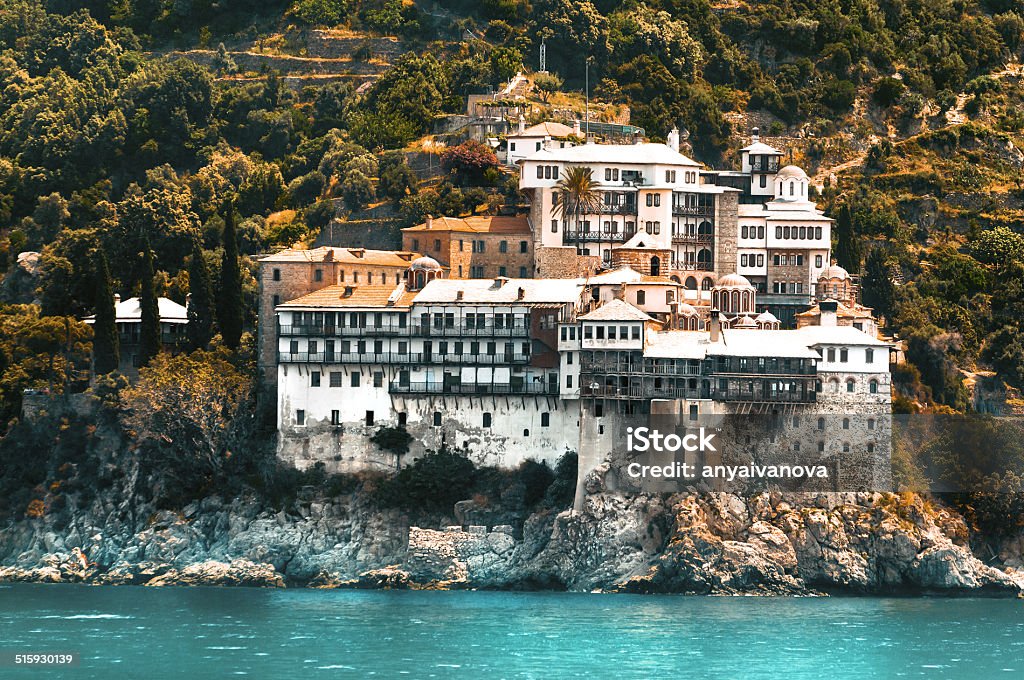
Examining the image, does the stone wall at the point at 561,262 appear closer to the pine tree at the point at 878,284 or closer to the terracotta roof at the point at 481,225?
the terracotta roof at the point at 481,225

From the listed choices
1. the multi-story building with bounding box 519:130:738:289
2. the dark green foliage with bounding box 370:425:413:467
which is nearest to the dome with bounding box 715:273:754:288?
the multi-story building with bounding box 519:130:738:289

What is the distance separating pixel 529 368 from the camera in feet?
373

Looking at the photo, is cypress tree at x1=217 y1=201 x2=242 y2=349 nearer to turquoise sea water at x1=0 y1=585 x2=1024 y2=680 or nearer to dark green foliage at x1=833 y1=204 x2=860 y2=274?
turquoise sea water at x1=0 y1=585 x2=1024 y2=680

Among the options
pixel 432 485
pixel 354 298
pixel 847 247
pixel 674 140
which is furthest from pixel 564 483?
pixel 674 140

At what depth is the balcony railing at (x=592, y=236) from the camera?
12412cm

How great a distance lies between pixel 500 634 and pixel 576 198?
3019 centimetres

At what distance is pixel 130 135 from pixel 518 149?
2449cm

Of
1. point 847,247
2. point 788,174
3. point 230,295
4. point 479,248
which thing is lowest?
point 230,295

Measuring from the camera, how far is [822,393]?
365 feet

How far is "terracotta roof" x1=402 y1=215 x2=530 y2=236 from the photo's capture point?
124 meters

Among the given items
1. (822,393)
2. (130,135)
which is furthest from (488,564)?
(130,135)

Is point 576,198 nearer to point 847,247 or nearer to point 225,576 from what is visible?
point 847,247

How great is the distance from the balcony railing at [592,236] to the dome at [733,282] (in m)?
5.36

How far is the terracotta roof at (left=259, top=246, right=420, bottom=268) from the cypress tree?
4.42 ft
